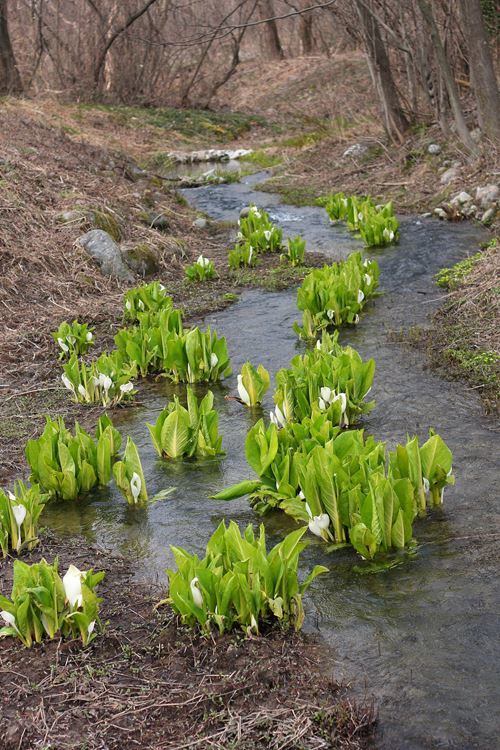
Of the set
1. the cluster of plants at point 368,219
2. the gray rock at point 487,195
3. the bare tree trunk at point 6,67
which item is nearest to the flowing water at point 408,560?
the cluster of plants at point 368,219

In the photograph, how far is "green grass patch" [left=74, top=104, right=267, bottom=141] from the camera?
70.8 feet

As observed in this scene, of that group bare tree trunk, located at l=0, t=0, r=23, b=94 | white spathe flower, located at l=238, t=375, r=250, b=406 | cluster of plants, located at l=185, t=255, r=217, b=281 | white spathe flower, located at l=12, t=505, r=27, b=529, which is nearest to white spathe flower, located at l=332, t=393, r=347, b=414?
white spathe flower, located at l=238, t=375, r=250, b=406

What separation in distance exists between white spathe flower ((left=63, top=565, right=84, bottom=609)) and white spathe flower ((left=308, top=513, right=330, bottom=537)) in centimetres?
111

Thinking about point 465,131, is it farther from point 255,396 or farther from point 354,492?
point 354,492

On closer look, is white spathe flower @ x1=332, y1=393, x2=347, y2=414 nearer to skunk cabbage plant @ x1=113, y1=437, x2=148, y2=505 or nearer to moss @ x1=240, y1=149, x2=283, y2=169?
skunk cabbage plant @ x1=113, y1=437, x2=148, y2=505

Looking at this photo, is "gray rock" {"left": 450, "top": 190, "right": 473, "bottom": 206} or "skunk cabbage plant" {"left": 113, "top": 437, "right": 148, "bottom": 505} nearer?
"skunk cabbage plant" {"left": 113, "top": 437, "right": 148, "bottom": 505}

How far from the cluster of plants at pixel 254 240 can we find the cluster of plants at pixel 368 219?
999 millimetres

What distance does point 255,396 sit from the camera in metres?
5.58

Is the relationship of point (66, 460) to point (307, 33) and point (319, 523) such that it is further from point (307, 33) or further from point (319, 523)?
point (307, 33)

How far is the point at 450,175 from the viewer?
1200 cm

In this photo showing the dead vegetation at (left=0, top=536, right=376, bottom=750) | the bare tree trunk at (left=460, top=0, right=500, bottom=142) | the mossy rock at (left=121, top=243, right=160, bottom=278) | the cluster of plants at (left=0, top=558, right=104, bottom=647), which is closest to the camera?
the dead vegetation at (left=0, top=536, right=376, bottom=750)

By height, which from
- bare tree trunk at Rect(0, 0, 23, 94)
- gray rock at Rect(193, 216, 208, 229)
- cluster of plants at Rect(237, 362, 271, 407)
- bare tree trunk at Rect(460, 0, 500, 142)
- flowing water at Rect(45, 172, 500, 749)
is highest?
bare tree trunk at Rect(0, 0, 23, 94)

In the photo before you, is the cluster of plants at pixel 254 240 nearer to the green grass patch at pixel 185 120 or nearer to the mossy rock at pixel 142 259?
the mossy rock at pixel 142 259

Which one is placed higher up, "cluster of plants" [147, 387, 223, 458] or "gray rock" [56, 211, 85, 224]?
"gray rock" [56, 211, 85, 224]
